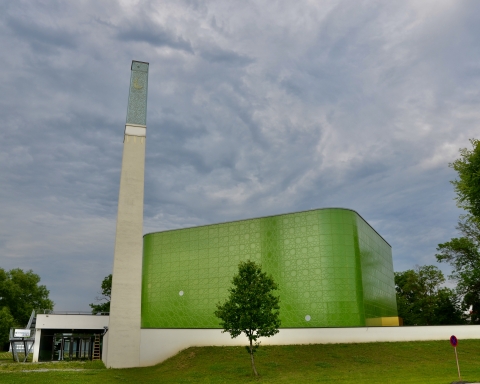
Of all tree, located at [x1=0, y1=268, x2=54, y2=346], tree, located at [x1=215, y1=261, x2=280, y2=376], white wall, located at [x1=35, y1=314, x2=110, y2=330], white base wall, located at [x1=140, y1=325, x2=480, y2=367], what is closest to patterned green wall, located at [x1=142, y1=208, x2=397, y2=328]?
white base wall, located at [x1=140, y1=325, x2=480, y2=367]

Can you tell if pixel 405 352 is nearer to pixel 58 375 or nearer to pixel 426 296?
pixel 58 375

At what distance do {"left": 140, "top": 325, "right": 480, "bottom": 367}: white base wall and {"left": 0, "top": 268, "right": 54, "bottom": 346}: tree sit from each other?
43.5 meters

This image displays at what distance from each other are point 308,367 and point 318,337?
763cm

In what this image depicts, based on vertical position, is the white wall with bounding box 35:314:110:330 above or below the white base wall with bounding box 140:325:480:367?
above

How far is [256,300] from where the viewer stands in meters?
28.4

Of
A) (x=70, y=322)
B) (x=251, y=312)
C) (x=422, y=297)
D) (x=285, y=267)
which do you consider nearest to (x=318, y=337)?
(x=285, y=267)

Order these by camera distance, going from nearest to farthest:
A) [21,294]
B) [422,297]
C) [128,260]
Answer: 1. [128,260]
2. [422,297]
3. [21,294]

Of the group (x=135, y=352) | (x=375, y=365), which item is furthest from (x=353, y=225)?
(x=135, y=352)

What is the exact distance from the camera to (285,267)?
143 feet

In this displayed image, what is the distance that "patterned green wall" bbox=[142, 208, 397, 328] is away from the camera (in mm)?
41312

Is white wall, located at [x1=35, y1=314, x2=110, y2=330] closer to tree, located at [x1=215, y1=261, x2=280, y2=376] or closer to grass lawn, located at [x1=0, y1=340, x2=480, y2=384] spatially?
grass lawn, located at [x1=0, y1=340, x2=480, y2=384]

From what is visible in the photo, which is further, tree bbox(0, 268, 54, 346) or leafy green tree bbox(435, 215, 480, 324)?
tree bbox(0, 268, 54, 346)

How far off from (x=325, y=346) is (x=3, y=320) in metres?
53.6

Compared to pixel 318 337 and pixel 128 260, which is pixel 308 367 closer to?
pixel 318 337
